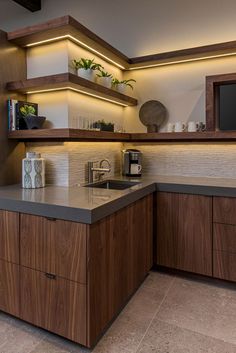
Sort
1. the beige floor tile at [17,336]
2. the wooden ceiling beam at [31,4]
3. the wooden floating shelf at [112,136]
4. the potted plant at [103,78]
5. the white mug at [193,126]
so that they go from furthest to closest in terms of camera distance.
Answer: the wooden ceiling beam at [31,4] → the white mug at [193,126] → the potted plant at [103,78] → the wooden floating shelf at [112,136] → the beige floor tile at [17,336]

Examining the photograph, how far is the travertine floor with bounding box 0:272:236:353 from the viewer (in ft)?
5.46

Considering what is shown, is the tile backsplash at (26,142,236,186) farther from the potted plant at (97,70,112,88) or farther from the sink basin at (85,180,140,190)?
the potted plant at (97,70,112,88)

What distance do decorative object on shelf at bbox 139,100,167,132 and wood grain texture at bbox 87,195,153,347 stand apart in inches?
42.1

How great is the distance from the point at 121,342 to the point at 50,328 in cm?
46

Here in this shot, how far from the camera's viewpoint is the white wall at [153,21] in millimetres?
2842

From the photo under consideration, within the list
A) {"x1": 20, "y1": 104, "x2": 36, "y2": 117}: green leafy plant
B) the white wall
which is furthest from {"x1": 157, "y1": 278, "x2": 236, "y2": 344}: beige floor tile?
the white wall

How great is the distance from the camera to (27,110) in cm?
238

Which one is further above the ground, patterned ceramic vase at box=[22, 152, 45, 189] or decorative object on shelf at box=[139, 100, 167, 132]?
decorative object on shelf at box=[139, 100, 167, 132]

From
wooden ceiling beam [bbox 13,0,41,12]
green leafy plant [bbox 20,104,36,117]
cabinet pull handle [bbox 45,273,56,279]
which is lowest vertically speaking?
cabinet pull handle [bbox 45,273,56,279]

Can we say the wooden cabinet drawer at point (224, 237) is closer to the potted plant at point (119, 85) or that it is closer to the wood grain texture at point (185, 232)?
the wood grain texture at point (185, 232)

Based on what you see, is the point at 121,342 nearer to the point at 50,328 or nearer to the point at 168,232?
the point at 50,328

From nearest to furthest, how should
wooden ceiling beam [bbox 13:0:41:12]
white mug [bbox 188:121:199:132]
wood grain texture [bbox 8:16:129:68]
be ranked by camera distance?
wood grain texture [bbox 8:16:129:68] < white mug [bbox 188:121:199:132] < wooden ceiling beam [bbox 13:0:41:12]

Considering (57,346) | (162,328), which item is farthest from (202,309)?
(57,346)

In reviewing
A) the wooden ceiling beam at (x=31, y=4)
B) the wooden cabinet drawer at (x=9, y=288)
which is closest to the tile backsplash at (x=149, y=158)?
the wooden cabinet drawer at (x=9, y=288)
